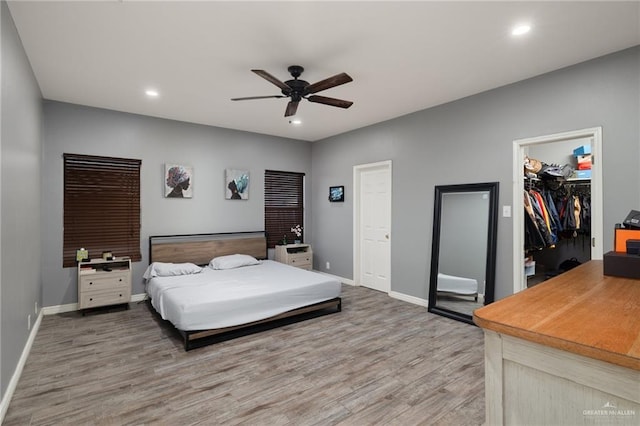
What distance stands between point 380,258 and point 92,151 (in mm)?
4531

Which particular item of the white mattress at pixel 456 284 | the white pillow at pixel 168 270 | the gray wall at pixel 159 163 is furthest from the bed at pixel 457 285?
the white pillow at pixel 168 270

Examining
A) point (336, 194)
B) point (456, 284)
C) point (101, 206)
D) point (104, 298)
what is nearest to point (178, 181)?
point (101, 206)

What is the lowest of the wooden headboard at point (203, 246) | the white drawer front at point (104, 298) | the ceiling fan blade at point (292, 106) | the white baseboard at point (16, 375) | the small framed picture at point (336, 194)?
the white baseboard at point (16, 375)

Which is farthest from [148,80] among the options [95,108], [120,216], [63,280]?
[63,280]

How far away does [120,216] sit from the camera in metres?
4.58

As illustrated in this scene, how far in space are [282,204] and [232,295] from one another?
301 centimetres

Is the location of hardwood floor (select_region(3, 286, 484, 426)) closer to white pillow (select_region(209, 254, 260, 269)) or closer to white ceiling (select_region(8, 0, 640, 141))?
white pillow (select_region(209, 254, 260, 269))

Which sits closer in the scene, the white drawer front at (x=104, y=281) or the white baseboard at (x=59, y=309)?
the white drawer front at (x=104, y=281)

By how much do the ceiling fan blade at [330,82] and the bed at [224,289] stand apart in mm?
2208

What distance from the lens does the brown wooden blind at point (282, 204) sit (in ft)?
19.7

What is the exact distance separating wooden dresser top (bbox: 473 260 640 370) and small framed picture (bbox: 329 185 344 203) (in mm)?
4502

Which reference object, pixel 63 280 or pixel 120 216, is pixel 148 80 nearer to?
pixel 120 216

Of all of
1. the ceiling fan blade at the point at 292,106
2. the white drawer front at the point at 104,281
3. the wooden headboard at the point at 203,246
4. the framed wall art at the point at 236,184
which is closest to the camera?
the ceiling fan blade at the point at 292,106

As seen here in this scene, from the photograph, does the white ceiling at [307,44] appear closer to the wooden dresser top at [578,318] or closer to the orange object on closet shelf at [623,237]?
the orange object on closet shelf at [623,237]
